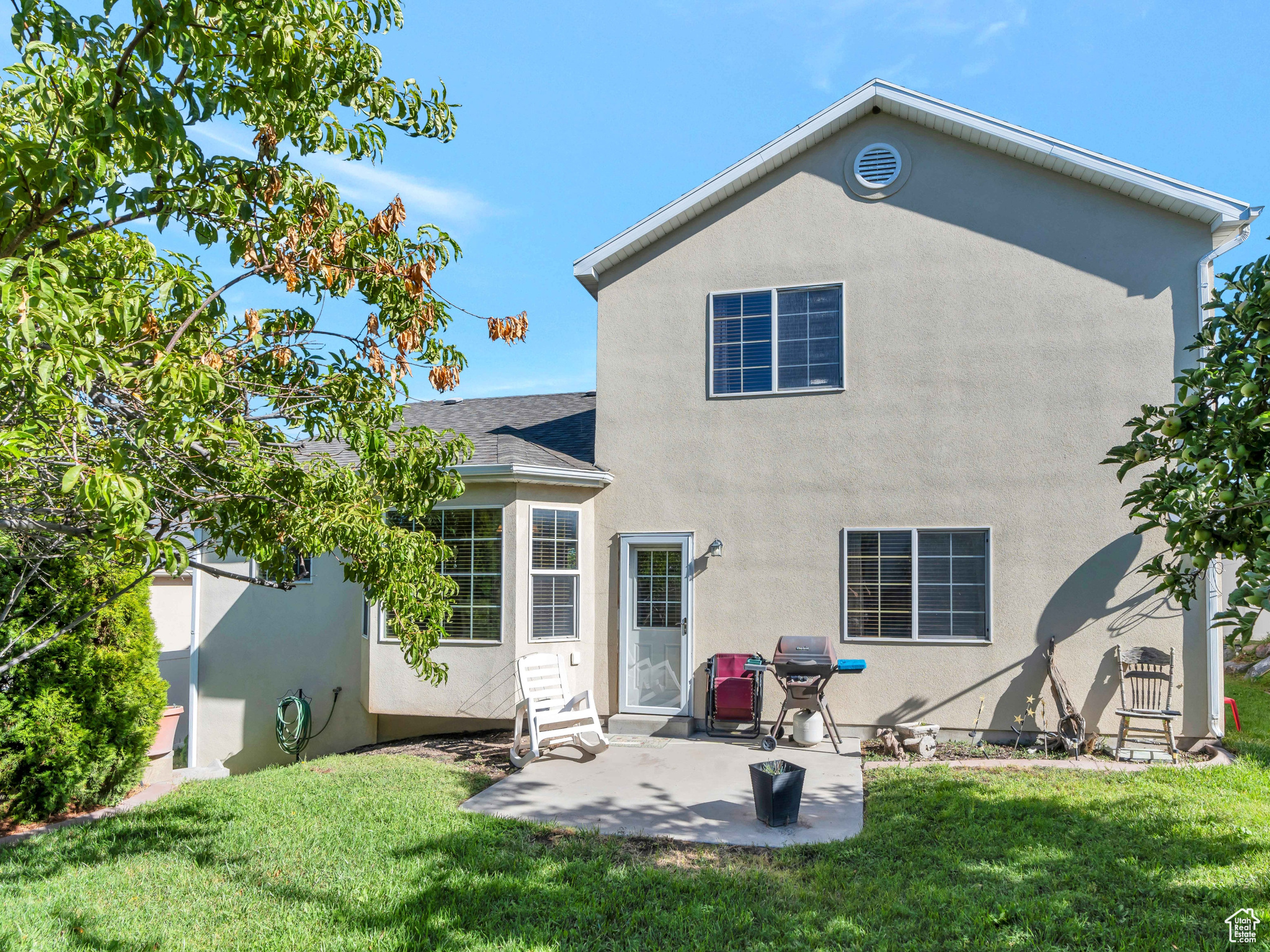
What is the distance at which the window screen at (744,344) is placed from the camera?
33.9 ft

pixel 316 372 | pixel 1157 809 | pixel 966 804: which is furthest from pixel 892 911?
pixel 316 372

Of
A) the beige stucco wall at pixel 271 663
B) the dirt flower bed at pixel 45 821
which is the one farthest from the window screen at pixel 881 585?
A: the dirt flower bed at pixel 45 821

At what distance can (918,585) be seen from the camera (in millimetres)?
9523

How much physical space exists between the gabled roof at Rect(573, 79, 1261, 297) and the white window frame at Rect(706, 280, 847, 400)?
1.26m

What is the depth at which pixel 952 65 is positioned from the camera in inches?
408

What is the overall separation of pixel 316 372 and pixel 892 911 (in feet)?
16.5

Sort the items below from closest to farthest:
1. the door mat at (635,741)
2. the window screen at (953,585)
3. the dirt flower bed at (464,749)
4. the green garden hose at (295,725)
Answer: the dirt flower bed at (464,749) < the window screen at (953,585) < the door mat at (635,741) < the green garden hose at (295,725)

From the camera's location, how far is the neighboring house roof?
385 inches

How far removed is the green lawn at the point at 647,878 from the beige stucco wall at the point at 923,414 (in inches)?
81.0

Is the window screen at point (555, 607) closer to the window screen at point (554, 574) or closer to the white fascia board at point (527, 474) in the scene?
the window screen at point (554, 574)

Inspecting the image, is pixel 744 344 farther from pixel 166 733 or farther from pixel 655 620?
pixel 166 733

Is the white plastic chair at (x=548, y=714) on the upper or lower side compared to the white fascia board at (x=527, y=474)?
lower

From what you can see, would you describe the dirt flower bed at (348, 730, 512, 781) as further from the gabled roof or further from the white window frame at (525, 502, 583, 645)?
the gabled roof

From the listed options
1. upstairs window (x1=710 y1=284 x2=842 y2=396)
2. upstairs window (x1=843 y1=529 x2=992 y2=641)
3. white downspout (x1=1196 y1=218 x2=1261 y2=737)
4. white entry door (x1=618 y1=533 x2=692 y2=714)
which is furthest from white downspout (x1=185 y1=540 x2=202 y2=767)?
white downspout (x1=1196 y1=218 x2=1261 y2=737)
